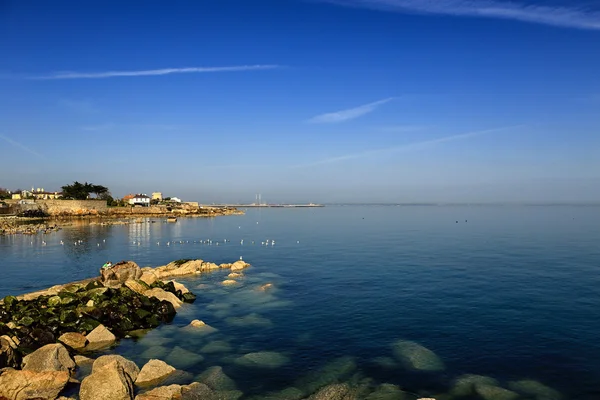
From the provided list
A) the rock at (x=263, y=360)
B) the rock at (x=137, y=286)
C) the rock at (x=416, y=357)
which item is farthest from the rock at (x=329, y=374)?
the rock at (x=137, y=286)

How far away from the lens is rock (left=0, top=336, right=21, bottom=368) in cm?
2092

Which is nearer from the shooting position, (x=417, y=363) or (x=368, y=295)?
(x=417, y=363)

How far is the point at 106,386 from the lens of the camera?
18.1m

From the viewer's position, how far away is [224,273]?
5159cm

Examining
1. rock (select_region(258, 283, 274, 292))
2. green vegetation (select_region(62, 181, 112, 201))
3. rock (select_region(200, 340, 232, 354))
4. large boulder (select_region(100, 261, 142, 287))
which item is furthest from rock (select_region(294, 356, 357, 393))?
green vegetation (select_region(62, 181, 112, 201))

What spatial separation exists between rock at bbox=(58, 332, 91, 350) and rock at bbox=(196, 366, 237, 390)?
936 centimetres

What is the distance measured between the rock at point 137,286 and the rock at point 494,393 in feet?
89.4

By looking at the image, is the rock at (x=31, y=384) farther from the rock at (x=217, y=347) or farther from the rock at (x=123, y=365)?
the rock at (x=217, y=347)

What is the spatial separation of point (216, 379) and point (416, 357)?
11.1m

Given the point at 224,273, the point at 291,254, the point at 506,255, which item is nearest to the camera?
the point at 224,273

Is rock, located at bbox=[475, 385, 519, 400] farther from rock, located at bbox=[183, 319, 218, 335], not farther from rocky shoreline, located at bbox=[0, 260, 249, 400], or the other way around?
rock, located at bbox=[183, 319, 218, 335]

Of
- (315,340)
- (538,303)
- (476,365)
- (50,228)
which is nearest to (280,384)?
(315,340)

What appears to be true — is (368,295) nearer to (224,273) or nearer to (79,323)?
(224,273)

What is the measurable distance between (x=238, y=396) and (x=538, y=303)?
27.6 m
